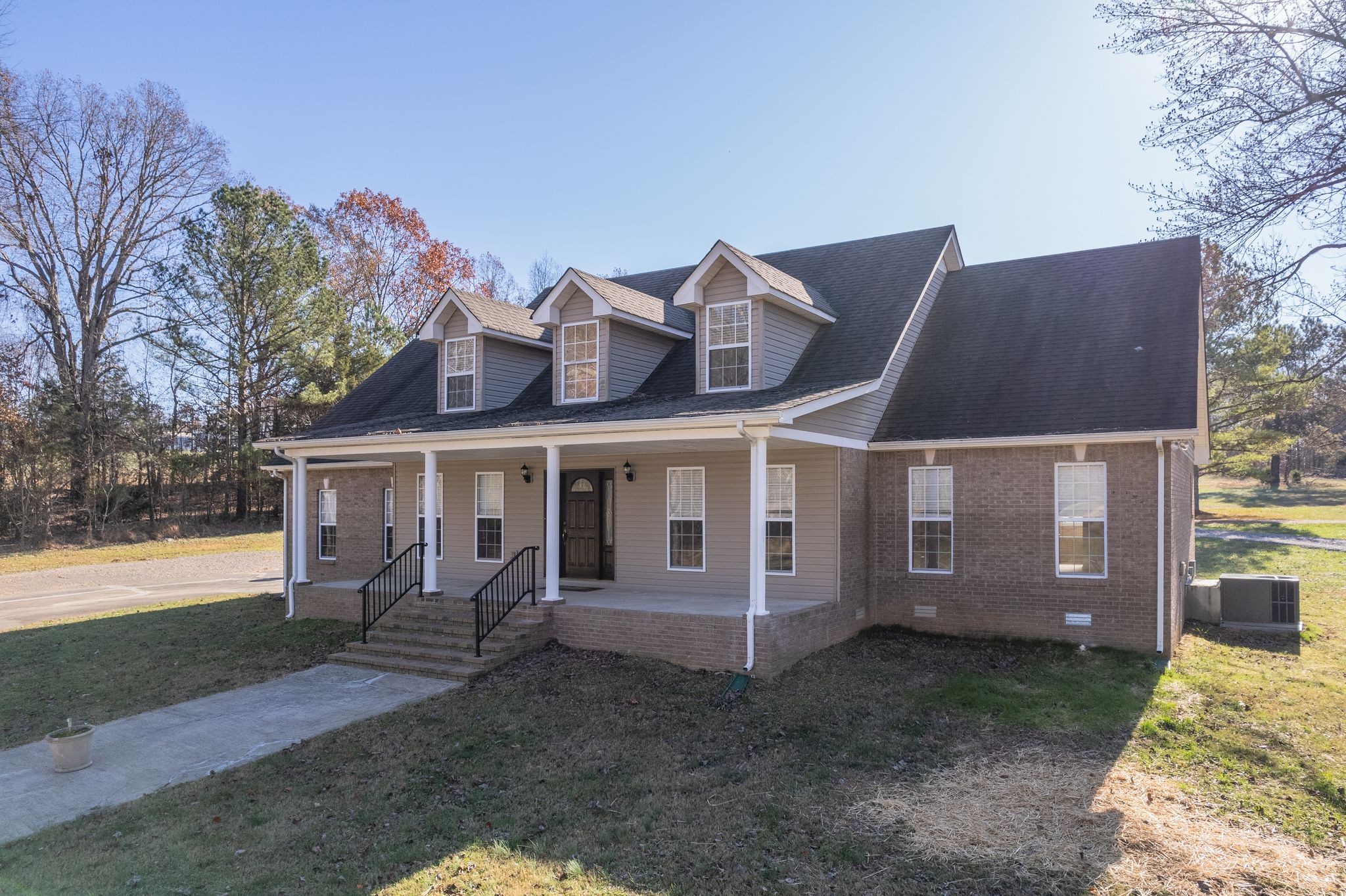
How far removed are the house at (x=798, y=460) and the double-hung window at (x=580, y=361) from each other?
4cm

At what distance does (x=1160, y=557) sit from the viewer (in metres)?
10.8

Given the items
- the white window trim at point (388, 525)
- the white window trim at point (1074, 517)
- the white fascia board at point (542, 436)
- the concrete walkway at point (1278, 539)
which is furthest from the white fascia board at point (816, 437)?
the concrete walkway at point (1278, 539)

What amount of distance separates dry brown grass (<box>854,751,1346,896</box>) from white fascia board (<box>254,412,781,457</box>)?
4.37m

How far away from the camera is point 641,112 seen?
1808cm

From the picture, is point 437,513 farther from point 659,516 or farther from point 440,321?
point 659,516

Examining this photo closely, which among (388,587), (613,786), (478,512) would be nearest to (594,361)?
(478,512)

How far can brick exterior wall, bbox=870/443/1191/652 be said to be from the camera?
1100 centimetres

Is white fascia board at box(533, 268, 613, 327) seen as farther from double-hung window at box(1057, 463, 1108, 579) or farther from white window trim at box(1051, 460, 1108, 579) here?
double-hung window at box(1057, 463, 1108, 579)

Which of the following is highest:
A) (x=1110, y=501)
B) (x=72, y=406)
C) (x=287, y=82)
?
(x=287, y=82)

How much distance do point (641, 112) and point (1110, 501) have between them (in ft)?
42.4

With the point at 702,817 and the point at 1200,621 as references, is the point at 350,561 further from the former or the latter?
the point at 1200,621

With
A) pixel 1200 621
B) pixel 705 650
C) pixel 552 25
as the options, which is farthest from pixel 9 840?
pixel 1200 621

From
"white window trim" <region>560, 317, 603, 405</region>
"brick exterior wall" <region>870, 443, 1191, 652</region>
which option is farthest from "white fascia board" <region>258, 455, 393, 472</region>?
"brick exterior wall" <region>870, 443, 1191, 652</region>

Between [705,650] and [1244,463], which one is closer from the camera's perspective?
[705,650]
